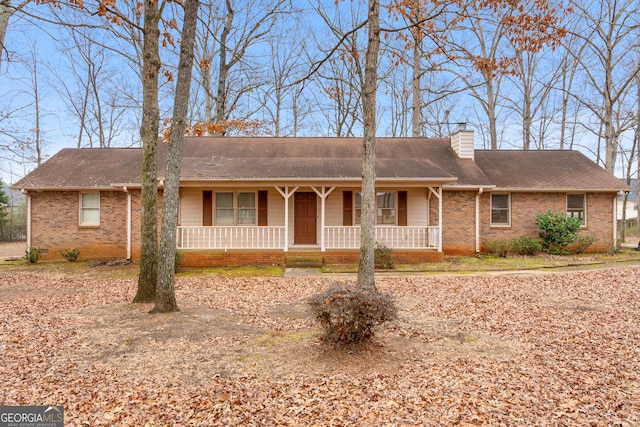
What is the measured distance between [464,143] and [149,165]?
44.4 feet

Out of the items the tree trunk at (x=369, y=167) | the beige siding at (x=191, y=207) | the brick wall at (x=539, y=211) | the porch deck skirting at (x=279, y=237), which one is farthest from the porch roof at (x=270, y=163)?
the tree trunk at (x=369, y=167)

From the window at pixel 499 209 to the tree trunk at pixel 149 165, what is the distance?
508 inches

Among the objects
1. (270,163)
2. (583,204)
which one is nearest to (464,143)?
(583,204)

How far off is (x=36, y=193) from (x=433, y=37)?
49.4 ft

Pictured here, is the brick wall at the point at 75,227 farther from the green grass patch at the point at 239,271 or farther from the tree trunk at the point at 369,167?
the tree trunk at the point at 369,167

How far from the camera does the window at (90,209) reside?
15.3 m

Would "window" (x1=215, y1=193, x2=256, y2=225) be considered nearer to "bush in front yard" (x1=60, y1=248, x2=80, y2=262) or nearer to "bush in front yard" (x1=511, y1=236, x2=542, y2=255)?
"bush in front yard" (x1=60, y1=248, x2=80, y2=262)

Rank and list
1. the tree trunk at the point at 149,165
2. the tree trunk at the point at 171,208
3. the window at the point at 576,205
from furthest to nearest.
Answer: the window at the point at 576,205, the tree trunk at the point at 149,165, the tree trunk at the point at 171,208

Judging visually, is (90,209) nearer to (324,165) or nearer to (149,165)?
(149,165)

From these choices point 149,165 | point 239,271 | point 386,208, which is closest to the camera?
point 149,165

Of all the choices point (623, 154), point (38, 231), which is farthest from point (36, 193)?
point (623, 154)

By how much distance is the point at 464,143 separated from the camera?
17.4m

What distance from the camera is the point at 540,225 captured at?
15320mm

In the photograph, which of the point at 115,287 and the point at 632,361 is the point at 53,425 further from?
the point at 115,287
